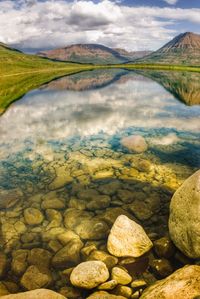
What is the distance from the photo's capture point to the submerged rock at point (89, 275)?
10375mm

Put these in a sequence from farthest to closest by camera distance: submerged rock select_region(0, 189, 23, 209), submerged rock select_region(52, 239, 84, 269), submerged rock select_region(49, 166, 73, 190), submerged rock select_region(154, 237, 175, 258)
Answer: submerged rock select_region(49, 166, 73, 190), submerged rock select_region(0, 189, 23, 209), submerged rock select_region(154, 237, 175, 258), submerged rock select_region(52, 239, 84, 269)

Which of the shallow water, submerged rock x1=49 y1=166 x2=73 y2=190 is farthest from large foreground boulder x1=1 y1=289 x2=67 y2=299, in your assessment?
submerged rock x1=49 y1=166 x2=73 y2=190

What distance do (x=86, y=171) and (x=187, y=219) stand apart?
10871mm

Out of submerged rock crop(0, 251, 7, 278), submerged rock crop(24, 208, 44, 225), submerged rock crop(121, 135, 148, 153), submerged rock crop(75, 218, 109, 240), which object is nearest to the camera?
submerged rock crop(0, 251, 7, 278)

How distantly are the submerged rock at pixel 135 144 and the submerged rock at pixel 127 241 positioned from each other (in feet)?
42.8

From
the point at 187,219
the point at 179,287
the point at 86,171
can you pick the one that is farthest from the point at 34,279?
the point at 86,171

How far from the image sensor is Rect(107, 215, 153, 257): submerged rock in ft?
39.8

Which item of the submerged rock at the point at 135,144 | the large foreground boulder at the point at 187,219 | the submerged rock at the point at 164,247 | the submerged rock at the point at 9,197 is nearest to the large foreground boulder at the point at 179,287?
the large foreground boulder at the point at 187,219

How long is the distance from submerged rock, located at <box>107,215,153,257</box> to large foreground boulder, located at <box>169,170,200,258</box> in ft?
4.38

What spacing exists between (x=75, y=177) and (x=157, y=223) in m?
7.48

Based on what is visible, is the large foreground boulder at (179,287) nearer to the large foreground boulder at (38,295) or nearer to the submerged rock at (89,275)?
the submerged rock at (89,275)

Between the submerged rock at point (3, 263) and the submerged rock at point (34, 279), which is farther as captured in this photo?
the submerged rock at point (3, 263)

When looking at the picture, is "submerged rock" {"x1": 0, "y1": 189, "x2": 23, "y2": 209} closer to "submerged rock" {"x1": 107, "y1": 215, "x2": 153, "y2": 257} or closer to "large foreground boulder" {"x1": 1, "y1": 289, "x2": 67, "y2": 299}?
"submerged rock" {"x1": 107, "y1": 215, "x2": 153, "y2": 257}

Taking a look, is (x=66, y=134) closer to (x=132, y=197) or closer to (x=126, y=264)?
(x=132, y=197)
